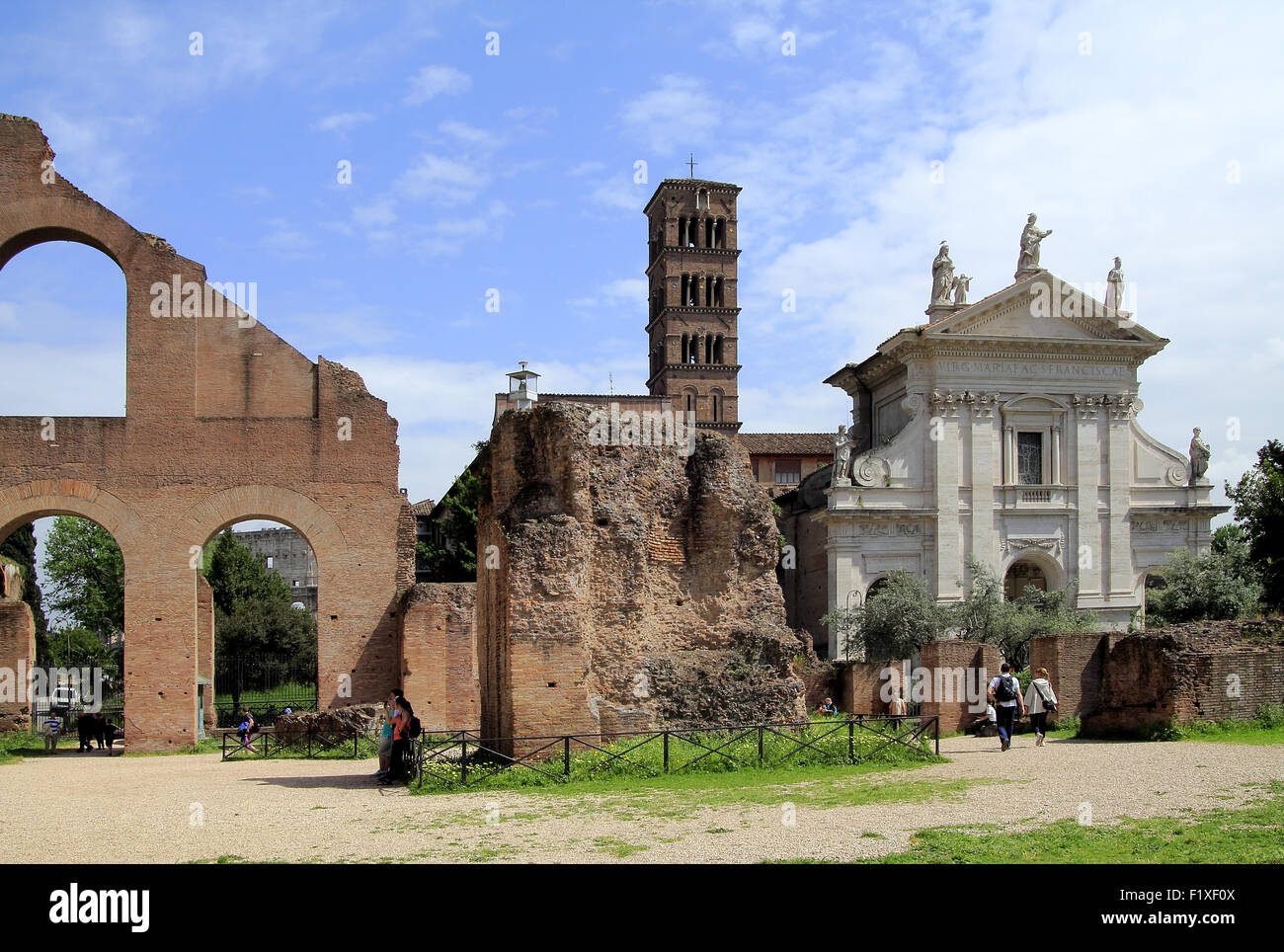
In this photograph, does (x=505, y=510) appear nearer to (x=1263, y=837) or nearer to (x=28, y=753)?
(x=1263, y=837)

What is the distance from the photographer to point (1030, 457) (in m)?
41.2

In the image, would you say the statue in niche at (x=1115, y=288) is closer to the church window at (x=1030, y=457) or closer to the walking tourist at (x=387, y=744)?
the church window at (x=1030, y=457)

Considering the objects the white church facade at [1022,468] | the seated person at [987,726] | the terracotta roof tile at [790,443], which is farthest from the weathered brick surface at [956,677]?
the terracotta roof tile at [790,443]

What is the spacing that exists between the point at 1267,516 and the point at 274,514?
24638mm

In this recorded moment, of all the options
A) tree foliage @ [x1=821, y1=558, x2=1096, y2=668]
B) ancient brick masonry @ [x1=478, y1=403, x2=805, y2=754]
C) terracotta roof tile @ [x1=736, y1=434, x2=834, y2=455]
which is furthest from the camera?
terracotta roof tile @ [x1=736, y1=434, x2=834, y2=455]

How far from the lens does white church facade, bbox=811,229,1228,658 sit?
3953 centimetres

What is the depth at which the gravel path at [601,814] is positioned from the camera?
365 inches

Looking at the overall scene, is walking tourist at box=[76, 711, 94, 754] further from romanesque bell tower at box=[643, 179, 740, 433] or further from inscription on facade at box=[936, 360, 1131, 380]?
romanesque bell tower at box=[643, 179, 740, 433]

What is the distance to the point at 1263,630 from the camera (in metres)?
16.8

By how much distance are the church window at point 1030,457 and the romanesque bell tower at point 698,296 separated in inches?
932

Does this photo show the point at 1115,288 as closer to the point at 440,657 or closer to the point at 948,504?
the point at 948,504

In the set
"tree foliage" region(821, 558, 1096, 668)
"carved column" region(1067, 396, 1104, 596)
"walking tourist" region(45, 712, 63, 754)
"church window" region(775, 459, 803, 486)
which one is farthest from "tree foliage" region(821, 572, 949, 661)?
"church window" region(775, 459, 803, 486)

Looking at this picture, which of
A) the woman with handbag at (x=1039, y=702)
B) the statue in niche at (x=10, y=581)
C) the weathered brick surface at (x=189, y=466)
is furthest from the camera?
the statue in niche at (x=10, y=581)

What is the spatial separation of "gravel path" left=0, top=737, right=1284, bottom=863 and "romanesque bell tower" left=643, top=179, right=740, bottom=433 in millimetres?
49541
